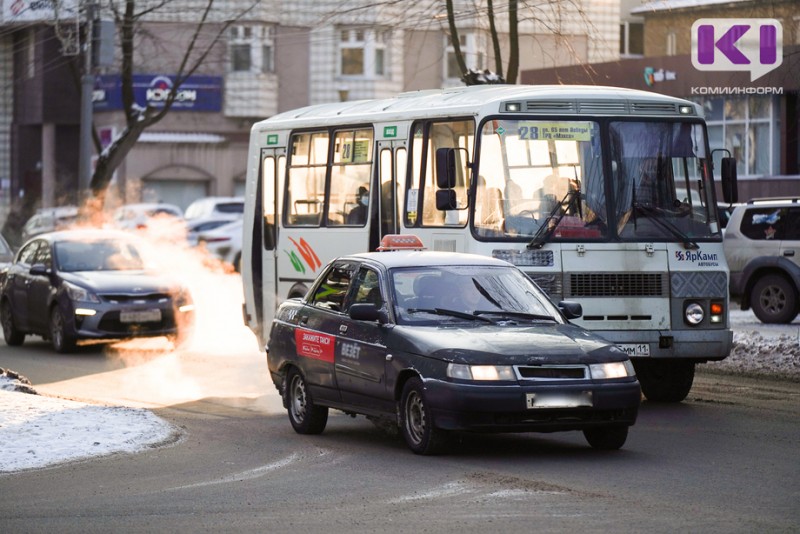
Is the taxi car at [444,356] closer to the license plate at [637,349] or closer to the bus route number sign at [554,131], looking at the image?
the license plate at [637,349]

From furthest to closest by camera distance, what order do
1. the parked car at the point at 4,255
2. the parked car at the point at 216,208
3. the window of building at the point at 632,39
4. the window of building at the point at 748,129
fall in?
the window of building at the point at 632,39 → the window of building at the point at 748,129 → the parked car at the point at 216,208 → the parked car at the point at 4,255

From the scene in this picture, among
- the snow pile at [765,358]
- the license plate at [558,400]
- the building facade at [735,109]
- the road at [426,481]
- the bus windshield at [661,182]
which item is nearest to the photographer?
the road at [426,481]

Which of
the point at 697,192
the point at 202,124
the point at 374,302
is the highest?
the point at 202,124

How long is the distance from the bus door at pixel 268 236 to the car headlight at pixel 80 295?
2.48 meters

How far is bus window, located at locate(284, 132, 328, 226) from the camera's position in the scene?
1822 cm

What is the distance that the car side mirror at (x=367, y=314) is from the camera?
11.6 meters

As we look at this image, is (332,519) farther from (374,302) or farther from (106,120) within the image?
(106,120)

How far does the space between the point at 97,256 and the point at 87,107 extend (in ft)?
33.3

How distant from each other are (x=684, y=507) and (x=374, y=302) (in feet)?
12.3

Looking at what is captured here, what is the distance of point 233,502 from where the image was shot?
9.28m

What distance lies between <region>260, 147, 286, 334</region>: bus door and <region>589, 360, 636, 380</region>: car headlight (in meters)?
8.41

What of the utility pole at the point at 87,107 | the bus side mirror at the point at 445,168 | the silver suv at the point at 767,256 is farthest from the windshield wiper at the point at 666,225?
the utility pole at the point at 87,107

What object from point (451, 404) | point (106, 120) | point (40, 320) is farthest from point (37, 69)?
point (451, 404)

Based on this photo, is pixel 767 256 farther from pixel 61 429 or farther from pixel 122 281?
pixel 61 429
